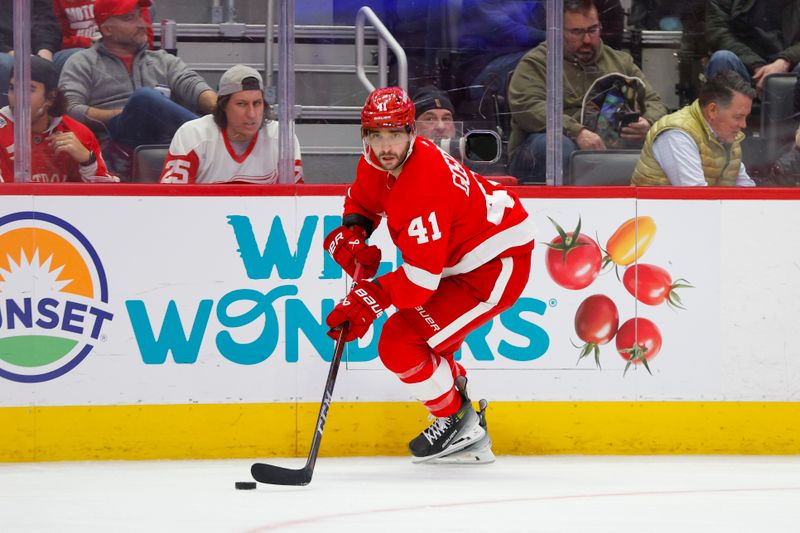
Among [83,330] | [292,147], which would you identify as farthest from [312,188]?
[83,330]

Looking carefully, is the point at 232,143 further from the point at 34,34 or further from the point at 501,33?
the point at 501,33

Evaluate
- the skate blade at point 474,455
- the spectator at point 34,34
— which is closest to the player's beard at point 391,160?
the skate blade at point 474,455

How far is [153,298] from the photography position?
4488 mm

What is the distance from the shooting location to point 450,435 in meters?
4.37

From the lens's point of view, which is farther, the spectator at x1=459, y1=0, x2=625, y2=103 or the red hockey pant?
the spectator at x1=459, y1=0, x2=625, y2=103

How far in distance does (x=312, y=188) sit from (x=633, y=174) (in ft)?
3.77

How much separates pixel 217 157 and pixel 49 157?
0.56 meters

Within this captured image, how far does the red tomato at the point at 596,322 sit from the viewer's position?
465cm

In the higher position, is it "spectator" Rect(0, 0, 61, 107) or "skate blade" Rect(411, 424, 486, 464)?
"spectator" Rect(0, 0, 61, 107)

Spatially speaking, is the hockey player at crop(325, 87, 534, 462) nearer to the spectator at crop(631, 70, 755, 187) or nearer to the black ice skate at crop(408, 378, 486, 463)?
the black ice skate at crop(408, 378, 486, 463)

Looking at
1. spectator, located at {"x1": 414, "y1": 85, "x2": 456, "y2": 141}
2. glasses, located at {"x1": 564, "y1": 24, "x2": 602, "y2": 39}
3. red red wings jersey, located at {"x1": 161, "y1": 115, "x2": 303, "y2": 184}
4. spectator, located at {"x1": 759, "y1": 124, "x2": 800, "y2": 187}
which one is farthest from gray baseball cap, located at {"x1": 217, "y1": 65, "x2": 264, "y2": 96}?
spectator, located at {"x1": 759, "y1": 124, "x2": 800, "y2": 187}

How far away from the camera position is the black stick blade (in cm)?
380

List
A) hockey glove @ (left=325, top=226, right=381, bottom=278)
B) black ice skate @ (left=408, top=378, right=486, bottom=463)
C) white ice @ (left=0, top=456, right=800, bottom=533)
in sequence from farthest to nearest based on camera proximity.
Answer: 1. black ice skate @ (left=408, top=378, right=486, bottom=463)
2. hockey glove @ (left=325, top=226, right=381, bottom=278)
3. white ice @ (left=0, top=456, right=800, bottom=533)

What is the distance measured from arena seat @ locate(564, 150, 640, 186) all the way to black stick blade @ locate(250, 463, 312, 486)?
1.53 metres
